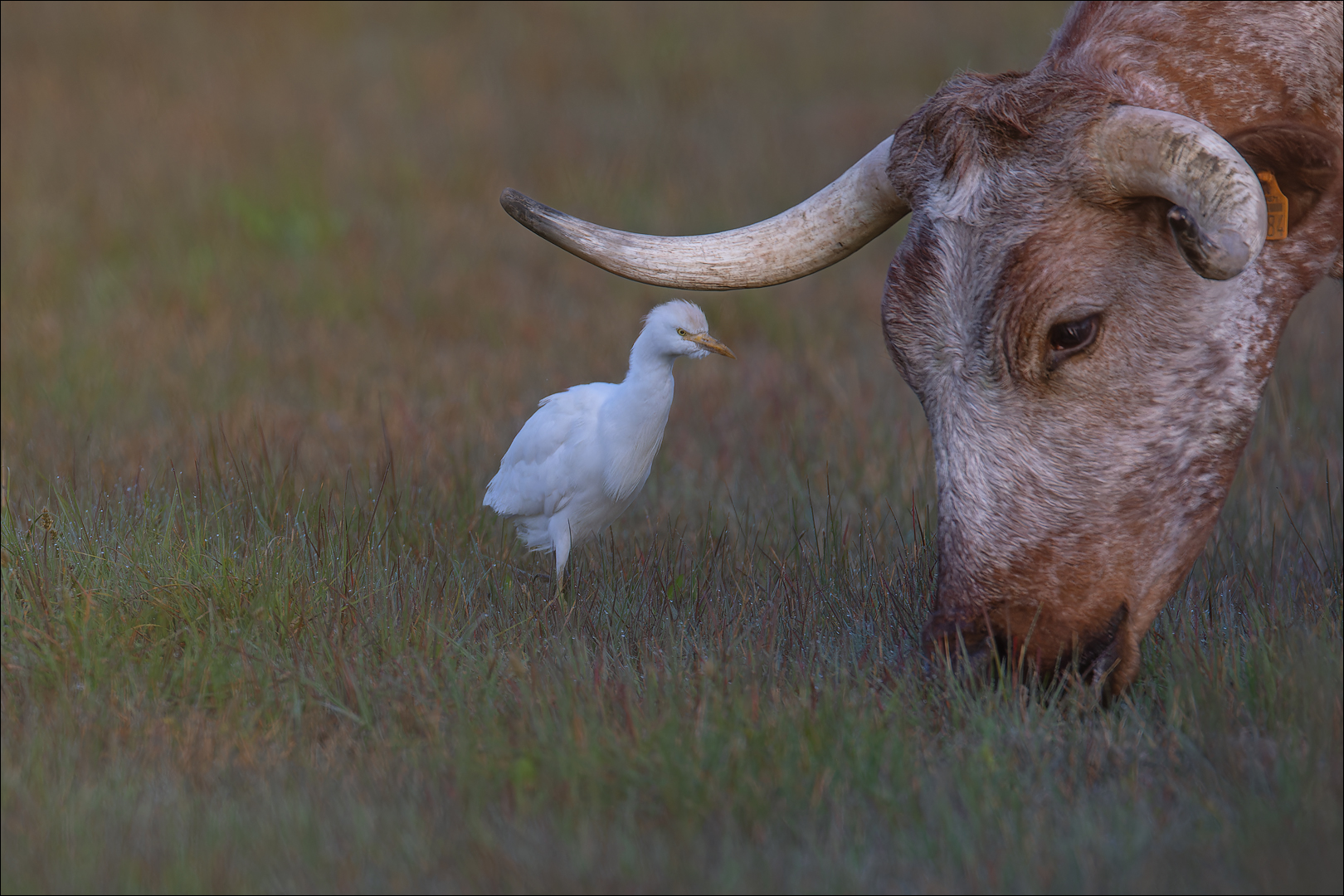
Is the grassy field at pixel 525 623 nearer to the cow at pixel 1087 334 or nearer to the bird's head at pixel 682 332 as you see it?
the cow at pixel 1087 334

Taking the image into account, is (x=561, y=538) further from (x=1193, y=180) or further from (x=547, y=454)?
(x=1193, y=180)

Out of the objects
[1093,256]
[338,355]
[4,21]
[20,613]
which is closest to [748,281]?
[1093,256]

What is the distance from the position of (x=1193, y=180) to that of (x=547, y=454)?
2789 millimetres

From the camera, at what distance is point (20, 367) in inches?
327

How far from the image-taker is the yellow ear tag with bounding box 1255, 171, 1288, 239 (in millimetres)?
3477

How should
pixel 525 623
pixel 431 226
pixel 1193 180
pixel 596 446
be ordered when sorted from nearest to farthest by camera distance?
1. pixel 1193 180
2. pixel 525 623
3. pixel 596 446
4. pixel 431 226

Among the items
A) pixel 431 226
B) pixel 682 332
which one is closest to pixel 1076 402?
pixel 682 332

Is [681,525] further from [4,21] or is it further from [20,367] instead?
[4,21]

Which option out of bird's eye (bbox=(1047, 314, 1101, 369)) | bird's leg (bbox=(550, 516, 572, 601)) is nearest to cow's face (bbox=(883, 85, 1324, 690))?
bird's eye (bbox=(1047, 314, 1101, 369))

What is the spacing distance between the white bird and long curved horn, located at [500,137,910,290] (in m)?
0.82

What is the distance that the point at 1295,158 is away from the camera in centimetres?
349

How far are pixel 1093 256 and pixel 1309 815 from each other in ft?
4.80

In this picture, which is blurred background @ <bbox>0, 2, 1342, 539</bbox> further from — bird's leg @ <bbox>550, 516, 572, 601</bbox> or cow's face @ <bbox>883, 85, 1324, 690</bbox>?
cow's face @ <bbox>883, 85, 1324, 690</bbox>

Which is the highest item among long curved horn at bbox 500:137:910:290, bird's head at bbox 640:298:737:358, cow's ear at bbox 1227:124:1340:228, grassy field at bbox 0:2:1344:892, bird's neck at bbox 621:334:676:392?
cow's ear at bbox 1227:124:1340:228
